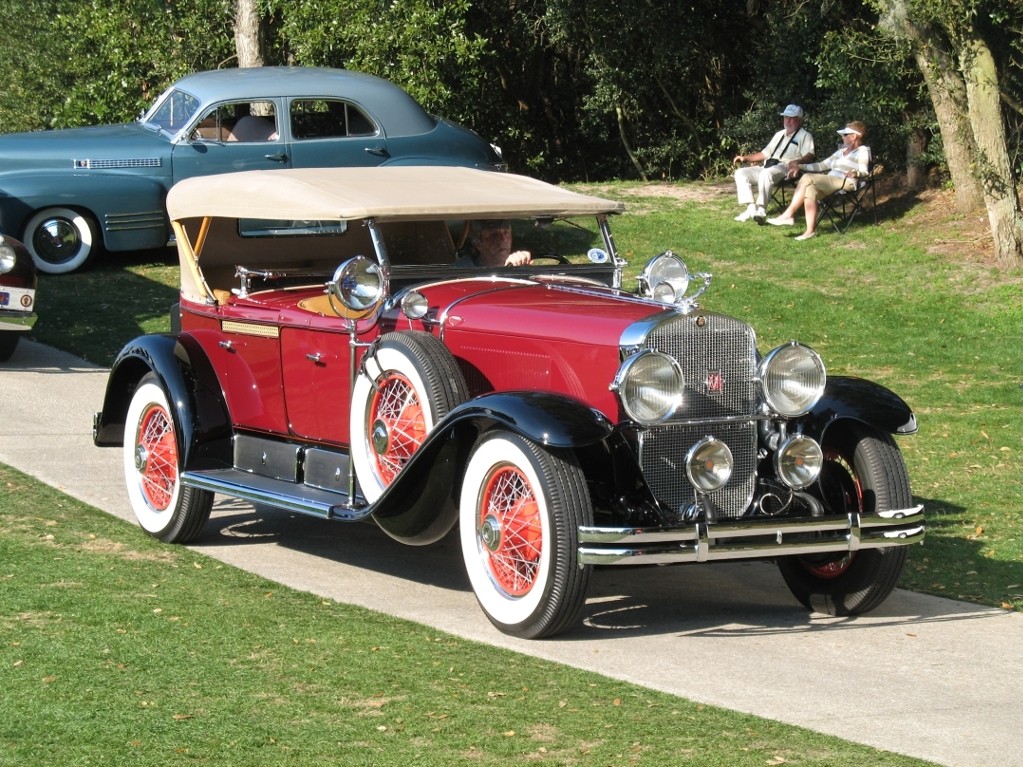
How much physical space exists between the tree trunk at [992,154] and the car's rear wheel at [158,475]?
9949 mm

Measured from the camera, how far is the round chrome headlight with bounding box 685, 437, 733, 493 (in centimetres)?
562

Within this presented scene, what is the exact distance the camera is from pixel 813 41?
1969cm

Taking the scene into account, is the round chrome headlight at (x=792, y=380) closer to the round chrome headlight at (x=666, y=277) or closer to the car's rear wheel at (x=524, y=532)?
the car's rear wheel at (x=524, y=532)

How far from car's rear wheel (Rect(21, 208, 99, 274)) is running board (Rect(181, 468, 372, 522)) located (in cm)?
881

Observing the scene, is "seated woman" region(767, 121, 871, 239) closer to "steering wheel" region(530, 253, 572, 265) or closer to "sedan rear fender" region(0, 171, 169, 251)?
"sedan rear fender" region(0, 171, 169, 251)

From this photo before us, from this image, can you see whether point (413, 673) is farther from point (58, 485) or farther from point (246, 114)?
point (246, 114)

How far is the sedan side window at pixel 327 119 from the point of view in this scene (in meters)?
15.4

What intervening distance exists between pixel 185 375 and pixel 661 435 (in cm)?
271

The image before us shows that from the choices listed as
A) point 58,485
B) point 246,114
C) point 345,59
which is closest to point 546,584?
point 58,485

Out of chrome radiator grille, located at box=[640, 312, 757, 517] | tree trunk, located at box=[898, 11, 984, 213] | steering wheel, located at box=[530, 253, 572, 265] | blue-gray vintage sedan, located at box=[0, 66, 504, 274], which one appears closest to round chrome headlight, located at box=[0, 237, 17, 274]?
blue-gray vintage sedan, located at box=[0, 66, 504, 274]

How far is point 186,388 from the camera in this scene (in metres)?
7.20

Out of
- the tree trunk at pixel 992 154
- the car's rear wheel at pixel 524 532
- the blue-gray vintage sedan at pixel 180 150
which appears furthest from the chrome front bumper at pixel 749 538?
the blue-gray vintage sedan at pixel 180 150

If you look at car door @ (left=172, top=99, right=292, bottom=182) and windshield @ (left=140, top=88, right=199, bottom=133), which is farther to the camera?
windshield @ (left=140, top=88, right=199, bottom=133)

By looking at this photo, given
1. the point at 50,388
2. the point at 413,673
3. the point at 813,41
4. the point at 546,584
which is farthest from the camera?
the point at 813,41
